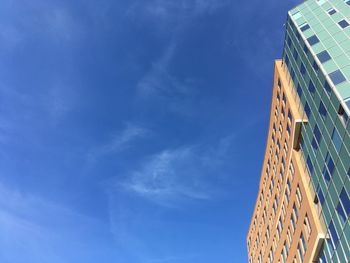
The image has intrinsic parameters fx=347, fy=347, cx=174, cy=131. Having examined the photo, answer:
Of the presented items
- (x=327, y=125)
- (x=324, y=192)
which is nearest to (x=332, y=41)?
(x=327, y=125)

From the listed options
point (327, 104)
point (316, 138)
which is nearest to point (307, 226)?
point (316, 138)

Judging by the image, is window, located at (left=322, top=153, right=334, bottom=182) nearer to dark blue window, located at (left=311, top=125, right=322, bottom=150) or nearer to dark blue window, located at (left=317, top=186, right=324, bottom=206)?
dark blue window, located at (left=317, top=186, right=324, bottom=206)

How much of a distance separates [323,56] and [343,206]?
14.2m

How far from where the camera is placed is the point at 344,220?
27.5 metres

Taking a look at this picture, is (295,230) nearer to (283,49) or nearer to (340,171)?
(340,171)

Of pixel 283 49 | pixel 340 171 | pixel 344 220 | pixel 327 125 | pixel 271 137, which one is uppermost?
pixel 283 49

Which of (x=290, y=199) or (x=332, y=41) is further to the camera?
(x=290, y=199)

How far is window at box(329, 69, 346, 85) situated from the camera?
1155 inches

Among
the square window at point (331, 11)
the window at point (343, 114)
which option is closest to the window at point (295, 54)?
the square window at point (331, 11)

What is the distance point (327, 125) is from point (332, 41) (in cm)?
848

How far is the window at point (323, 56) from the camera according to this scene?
32562mm

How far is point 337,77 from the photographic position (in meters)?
29.9

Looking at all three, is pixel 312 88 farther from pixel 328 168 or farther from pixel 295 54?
pixel 328 168

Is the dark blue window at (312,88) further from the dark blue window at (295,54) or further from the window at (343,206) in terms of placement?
the window at (343,206)
